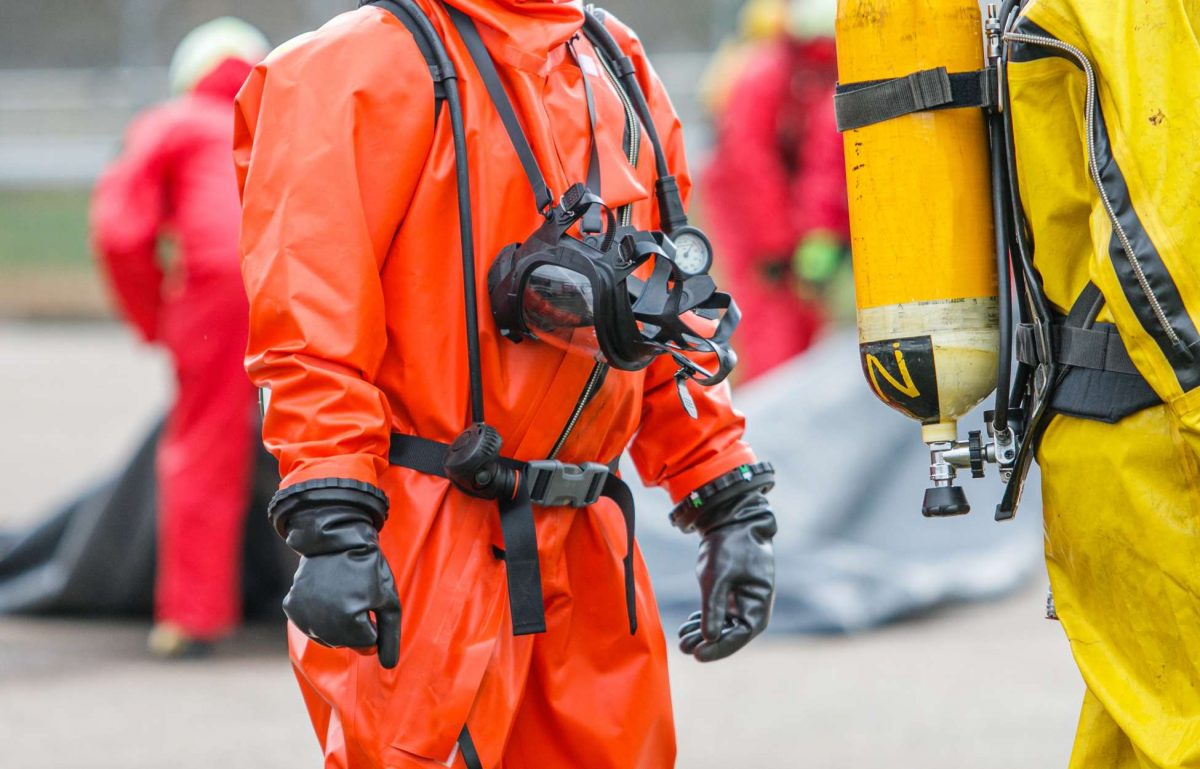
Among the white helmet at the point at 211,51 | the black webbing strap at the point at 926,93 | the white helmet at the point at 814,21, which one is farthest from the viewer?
the white helmet at the point at 814,21

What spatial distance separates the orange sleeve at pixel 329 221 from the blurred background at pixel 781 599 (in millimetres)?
2403

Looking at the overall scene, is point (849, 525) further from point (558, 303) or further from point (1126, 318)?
point (1126, 318)

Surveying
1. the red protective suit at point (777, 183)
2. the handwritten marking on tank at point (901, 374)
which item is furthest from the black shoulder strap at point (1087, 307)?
the red protective suit at point (777, 183)

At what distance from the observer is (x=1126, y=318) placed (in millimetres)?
2037

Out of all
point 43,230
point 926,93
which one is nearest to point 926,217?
point 926,93

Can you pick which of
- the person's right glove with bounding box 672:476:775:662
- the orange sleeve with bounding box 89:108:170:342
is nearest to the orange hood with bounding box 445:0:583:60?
the person's right glove with bounding box 672:476:775:662

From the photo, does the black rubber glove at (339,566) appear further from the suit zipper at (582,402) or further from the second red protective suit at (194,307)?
the second red protective suit at (194,307)

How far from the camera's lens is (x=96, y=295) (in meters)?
17.4

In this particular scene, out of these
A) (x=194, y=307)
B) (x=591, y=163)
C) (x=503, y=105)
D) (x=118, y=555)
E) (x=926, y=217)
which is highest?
(x=503, y=105)

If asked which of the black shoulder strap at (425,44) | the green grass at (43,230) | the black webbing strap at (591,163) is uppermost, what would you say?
the black shoulder strap at (425,44)

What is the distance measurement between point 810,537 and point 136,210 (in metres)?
2.68

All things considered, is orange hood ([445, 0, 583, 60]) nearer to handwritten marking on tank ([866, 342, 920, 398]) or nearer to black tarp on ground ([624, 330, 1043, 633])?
handwritten marking on tank ([866, 342, 920, 398])

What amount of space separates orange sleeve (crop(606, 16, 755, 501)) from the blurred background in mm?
1789

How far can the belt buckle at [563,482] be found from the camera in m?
2.42
